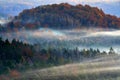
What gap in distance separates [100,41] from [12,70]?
0.93m

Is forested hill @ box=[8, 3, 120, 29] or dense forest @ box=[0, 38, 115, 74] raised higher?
forested hill @ box=[8, 3, 120, 29]

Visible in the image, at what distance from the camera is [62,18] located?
16.4ft

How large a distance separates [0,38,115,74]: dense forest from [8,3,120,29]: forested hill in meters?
0.21

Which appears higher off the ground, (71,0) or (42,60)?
(71,0)

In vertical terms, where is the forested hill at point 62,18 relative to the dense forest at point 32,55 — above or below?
above

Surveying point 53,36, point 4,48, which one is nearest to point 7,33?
point 4,48

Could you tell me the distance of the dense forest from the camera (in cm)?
490

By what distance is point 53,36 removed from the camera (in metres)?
4.95

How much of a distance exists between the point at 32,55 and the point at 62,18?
482 mm

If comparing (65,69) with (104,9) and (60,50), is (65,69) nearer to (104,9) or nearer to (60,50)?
(60,50)

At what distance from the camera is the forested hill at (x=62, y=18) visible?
16.3 feet

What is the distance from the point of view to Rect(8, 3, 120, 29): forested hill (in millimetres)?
4957

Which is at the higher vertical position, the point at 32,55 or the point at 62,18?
the point at 62,18

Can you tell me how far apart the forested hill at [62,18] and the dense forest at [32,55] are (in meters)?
0.21
